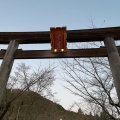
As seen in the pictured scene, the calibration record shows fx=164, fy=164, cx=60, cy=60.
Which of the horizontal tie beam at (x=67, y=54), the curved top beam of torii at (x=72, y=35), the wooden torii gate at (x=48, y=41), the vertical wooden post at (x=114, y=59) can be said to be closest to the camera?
the vertical wooden post at (x=114, y=59)

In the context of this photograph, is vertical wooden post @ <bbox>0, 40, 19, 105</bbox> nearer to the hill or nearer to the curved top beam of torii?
the curved top beam of torii

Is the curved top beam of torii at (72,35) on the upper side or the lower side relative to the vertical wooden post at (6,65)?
upper

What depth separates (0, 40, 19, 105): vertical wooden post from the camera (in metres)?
4.27

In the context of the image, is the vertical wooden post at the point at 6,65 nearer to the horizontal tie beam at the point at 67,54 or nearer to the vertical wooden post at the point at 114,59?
the horizontal tie beam at the point at 67,54

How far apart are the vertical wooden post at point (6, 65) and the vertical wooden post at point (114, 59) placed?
2.80 meters

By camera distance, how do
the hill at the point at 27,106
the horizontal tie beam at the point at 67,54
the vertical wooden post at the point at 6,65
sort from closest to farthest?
the vertical wooden post at the point at 6,65
the horizontal tie beam at the point at 67,54
the hill at the point at 27,106

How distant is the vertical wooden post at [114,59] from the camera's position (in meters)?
3.90

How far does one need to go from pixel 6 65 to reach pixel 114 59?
117 inches

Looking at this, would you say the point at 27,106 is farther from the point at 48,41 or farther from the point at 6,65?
the point at 6,65

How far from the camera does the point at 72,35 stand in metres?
5.24

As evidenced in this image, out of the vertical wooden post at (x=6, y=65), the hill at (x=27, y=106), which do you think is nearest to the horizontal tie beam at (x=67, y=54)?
the vertical wooden post at (x=6, y=65)

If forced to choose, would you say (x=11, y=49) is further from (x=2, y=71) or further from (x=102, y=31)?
(x=102, y=31)

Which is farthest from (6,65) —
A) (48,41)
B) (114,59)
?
(114,59)

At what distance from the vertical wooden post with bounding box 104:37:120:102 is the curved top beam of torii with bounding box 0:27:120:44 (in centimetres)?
25
